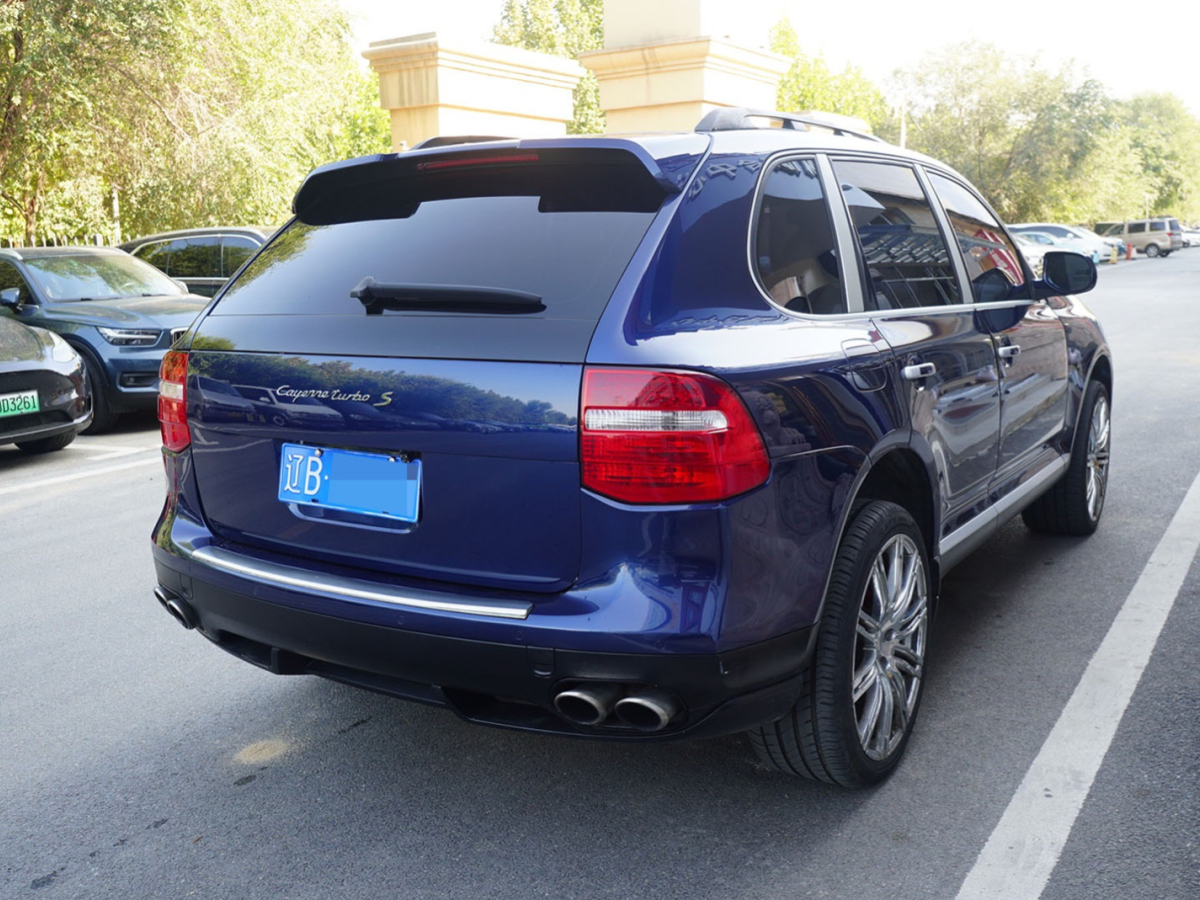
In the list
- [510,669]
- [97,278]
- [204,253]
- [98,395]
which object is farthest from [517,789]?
[204,253]

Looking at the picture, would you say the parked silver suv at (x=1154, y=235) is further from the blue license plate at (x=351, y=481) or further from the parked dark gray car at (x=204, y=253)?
the blue license plate at (x=351, y=481)

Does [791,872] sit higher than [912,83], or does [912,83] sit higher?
[912,83]

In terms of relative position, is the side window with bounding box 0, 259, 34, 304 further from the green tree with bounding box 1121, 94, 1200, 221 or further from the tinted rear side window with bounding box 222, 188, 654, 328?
the green tree with bounding box 1121, 94, 1200, 221

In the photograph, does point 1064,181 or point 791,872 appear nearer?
point 791,872

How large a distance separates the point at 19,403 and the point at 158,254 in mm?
6774

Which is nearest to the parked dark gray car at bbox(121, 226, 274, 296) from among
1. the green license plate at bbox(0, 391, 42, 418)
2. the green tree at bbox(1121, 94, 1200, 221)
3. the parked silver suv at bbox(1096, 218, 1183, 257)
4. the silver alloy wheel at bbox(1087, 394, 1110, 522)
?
the green license plate at bbox(0, 391, 42, 418)

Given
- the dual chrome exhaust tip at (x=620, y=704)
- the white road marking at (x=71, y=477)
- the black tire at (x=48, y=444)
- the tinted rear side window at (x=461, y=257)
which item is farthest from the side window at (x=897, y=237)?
the black tire at (x=48, y=444)

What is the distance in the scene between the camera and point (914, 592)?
337cm

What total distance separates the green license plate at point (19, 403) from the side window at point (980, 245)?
6553 millimetres

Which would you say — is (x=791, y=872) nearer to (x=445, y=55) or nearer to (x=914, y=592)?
(x=914, y=592)

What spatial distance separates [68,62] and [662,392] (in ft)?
62.7

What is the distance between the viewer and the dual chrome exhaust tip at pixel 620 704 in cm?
253

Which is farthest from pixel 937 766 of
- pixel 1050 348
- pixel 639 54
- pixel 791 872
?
pixel 639 54

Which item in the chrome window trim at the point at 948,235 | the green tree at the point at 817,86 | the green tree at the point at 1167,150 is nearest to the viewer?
the chrome window trim at the point at 948,235
